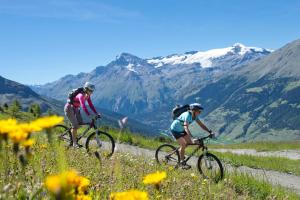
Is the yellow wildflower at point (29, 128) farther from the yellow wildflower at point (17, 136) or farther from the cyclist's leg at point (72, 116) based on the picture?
the cyclist's leg at point (72, 116)

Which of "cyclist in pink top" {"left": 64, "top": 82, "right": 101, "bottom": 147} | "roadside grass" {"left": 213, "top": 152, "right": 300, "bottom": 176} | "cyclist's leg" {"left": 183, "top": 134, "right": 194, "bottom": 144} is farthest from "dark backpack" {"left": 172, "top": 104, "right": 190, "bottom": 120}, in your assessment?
"roadside grass" {"left": 213, "top": 152, "right": 300, "bottom": 176}

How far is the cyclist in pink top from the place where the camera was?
1538 centimetres

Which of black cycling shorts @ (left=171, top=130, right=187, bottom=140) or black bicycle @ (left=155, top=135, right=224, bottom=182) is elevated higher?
black cycling shorts @ (left=171, top=130, right=187, bottom=140)

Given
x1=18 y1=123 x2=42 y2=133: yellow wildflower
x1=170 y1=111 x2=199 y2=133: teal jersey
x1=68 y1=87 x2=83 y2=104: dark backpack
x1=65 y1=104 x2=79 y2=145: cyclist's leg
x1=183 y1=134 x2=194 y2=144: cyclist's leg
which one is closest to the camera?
x1=18 y1=123 x2=42 y2=133: yellow wildflower

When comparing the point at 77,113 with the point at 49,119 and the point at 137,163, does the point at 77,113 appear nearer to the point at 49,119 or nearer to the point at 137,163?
the point at 137,163

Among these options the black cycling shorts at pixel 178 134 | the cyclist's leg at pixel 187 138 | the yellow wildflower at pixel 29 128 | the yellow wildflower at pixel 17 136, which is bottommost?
the cyclist's leg at pixel 187 138

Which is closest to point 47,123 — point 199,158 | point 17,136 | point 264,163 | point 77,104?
point 17,136

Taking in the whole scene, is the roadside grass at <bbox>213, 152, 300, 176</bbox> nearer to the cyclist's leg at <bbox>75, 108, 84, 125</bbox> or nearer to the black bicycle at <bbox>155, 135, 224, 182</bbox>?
the black bicycle at <bbox>155, 135, 224, 182</bbox>

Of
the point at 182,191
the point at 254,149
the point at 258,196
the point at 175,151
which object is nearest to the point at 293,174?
the point at 175,151

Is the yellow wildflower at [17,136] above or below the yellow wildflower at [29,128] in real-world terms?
below

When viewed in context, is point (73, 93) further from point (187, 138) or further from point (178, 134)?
point (187, 138)

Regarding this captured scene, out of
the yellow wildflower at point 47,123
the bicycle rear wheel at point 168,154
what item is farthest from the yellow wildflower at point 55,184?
the bicycle rear wheel at point 168,154

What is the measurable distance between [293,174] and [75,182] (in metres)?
22.6

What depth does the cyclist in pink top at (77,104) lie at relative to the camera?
15375mm
